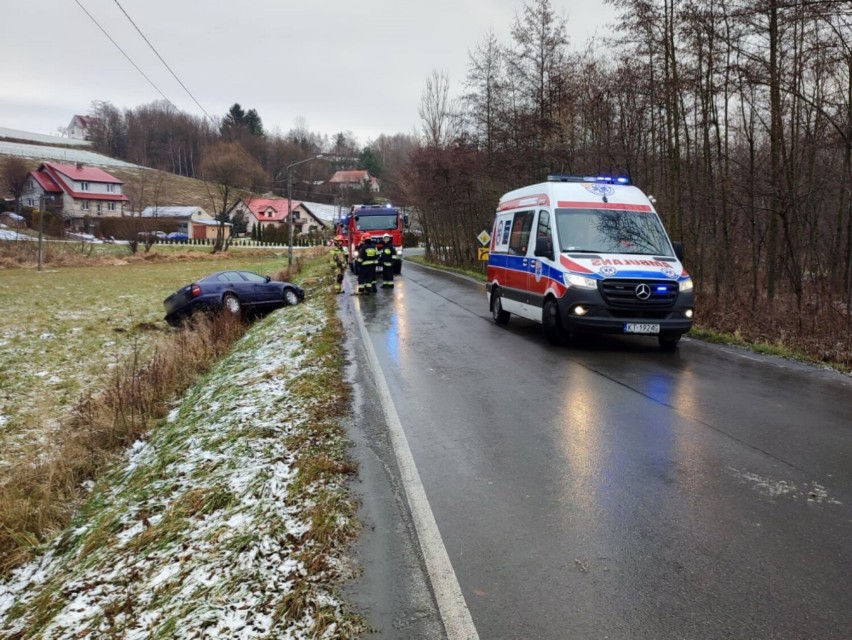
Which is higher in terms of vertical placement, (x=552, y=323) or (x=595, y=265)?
(x=595, y=265)

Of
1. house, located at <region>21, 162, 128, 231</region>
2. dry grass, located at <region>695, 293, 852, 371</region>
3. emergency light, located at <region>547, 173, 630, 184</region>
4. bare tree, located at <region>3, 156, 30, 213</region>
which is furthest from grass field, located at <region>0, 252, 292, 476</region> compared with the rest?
bare tree, located at <region>3, 156, 30, 213</region>

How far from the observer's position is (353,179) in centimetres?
11025

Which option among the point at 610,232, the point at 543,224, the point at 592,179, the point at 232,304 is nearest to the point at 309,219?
the point at 232,304

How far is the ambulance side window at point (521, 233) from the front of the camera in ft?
37.9

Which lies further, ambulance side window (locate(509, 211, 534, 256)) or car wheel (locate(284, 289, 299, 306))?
car wheel (locate(284, 289, 299, 306))

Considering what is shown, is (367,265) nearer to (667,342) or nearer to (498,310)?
(498,310)

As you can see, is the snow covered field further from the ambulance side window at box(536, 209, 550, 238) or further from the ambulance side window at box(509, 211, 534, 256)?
the ambulance side window at box(536, 209, 550, 238)

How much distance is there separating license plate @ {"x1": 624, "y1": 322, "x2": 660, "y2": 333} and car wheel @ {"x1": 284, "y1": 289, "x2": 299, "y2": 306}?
12.2 m

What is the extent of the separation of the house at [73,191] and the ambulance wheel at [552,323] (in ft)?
295

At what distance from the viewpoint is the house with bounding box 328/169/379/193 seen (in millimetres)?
106312

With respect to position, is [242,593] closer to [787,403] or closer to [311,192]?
[787,403]

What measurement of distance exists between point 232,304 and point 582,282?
37.9 feet

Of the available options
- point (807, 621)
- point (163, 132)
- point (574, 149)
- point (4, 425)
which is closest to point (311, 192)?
point (163, 132)

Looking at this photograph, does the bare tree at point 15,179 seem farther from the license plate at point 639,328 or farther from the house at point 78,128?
the license plate at point 639,328
